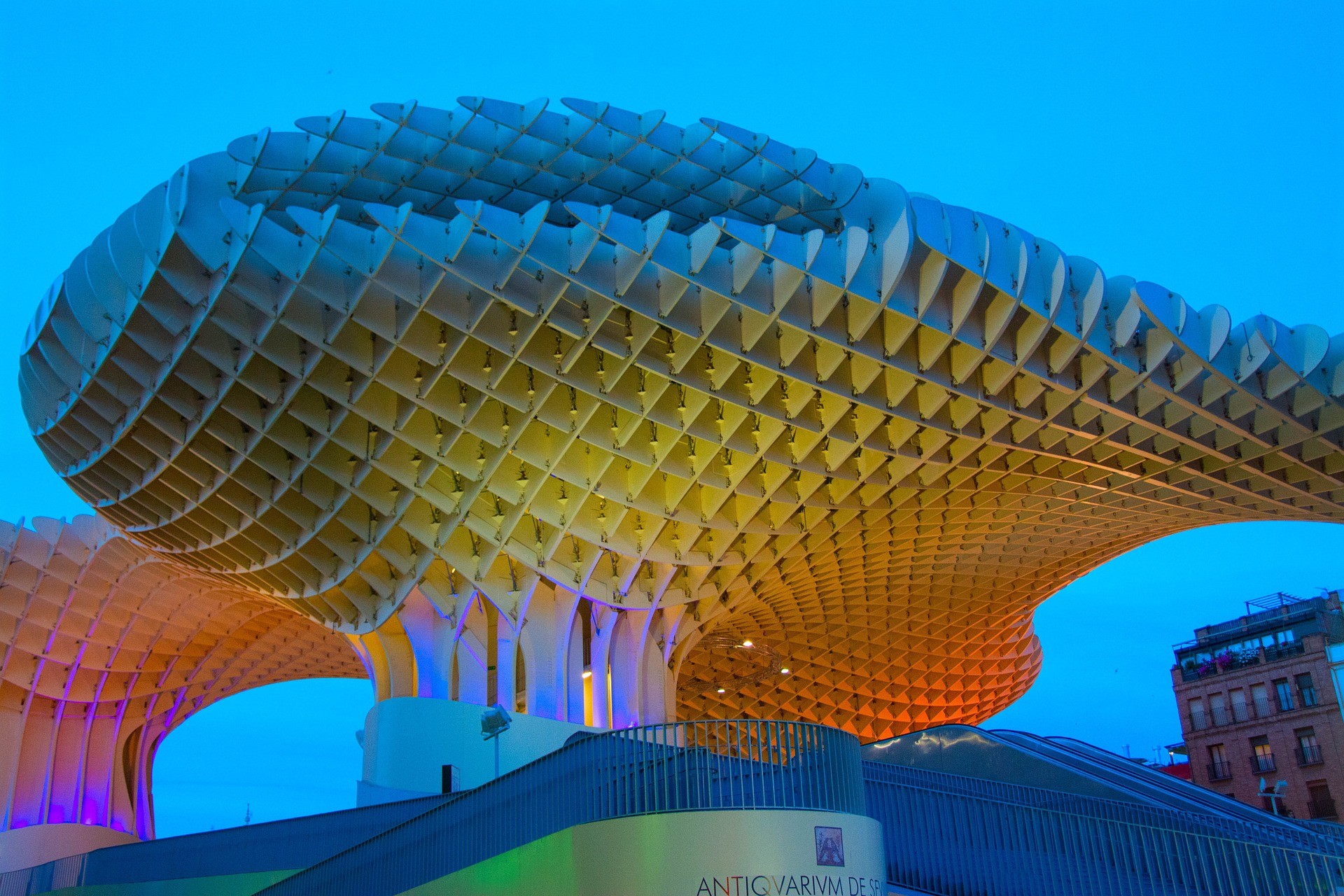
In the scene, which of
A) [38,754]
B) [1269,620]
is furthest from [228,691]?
[1269,620]

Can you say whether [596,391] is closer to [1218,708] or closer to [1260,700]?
[1260,700]

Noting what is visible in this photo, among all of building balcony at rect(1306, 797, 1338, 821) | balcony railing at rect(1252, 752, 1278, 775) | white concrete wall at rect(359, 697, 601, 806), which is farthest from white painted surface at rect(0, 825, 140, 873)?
balcony railing at rect(1252, 752, 1278, 775)

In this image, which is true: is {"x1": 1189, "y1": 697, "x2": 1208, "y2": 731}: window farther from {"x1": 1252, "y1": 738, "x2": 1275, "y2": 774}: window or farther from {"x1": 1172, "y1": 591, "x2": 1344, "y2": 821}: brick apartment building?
{"x1": 1252, "y1": 738, "x2": 1275, "y2": 774}: window

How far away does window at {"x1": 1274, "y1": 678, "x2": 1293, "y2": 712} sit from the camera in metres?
55.3

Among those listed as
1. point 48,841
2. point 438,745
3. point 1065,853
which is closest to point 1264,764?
point 438,745

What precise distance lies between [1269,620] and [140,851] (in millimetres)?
53357

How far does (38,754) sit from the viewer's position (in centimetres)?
4834

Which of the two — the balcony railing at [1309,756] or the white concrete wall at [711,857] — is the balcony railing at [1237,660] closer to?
the balcony railing at [1309,756]

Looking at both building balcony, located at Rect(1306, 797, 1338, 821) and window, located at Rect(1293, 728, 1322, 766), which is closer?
building balcony, located at Rect(1306, 797, 1338, 821)

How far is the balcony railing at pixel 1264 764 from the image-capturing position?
55.2 metres

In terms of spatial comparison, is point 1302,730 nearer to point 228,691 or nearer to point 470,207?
point 470,207

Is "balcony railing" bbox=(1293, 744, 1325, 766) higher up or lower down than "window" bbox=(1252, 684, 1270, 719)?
lower down

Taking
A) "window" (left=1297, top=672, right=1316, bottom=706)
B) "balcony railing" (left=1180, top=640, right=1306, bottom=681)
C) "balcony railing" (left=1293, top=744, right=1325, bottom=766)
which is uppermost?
"balcony railing" (left=1180, top=640, right=1306, bottom=681)

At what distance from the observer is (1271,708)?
56250mm
